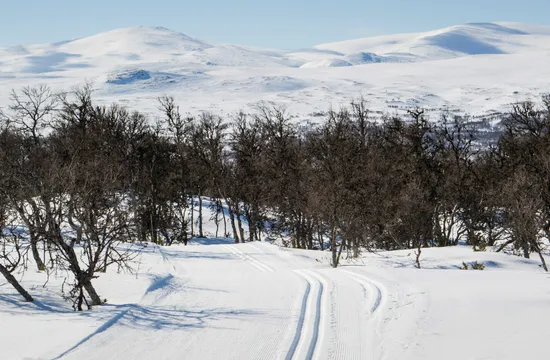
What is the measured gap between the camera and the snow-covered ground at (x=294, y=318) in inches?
346

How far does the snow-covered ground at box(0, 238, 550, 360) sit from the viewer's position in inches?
346

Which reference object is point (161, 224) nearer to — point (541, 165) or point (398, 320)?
point (541, 165)

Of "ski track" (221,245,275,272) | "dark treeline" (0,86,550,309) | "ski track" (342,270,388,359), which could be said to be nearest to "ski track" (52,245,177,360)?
"ski track" (342,270,388,359)

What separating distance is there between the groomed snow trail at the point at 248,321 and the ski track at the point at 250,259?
216 inches

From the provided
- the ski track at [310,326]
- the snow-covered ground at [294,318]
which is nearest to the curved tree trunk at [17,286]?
the snow-covered ground at [294,318]

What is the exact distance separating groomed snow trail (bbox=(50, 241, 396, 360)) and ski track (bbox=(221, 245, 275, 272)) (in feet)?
18.0

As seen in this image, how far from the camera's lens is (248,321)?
10836mm

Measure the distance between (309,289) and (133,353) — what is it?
651 cm

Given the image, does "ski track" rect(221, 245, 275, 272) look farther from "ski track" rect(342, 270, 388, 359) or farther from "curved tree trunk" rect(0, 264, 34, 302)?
"curved tree trunk" rect(0, 264, 34, 302)

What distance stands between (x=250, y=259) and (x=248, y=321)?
15865 mm

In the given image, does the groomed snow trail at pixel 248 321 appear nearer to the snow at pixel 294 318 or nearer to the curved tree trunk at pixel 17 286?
the snow at pixel 294 318

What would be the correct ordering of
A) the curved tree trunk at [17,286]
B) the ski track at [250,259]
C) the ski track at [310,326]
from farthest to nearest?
the ski track at [250,259], the curved tree trunk at [17,286], the ski track at [310,326]

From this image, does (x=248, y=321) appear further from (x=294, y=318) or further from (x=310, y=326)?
(x=310, y=326)

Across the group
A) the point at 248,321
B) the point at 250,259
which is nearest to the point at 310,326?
the point at 248,321
